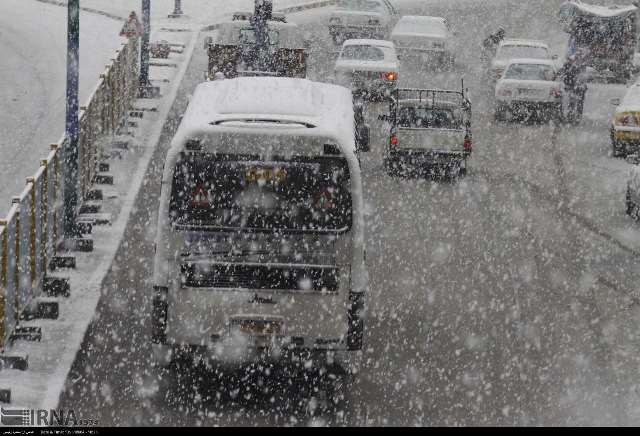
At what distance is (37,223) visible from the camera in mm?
14344

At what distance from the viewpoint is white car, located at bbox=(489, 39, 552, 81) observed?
121ft

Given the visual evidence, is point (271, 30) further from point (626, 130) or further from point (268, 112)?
point (268, 112)

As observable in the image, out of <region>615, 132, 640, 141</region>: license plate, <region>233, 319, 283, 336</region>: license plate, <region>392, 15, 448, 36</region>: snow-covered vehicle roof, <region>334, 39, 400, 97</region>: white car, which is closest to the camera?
<region>233, 319, 283, 336</region>: license plate

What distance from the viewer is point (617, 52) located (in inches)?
1612

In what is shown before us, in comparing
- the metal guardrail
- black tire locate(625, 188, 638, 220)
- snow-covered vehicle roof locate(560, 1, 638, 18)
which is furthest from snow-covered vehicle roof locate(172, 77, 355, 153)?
snow-covered vehicle roof locate(560, 1, 638, 18)

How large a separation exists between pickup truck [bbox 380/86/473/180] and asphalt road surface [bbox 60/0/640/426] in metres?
0.38

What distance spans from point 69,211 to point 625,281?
23.2ft

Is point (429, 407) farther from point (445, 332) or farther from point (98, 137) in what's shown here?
point (98, 137)

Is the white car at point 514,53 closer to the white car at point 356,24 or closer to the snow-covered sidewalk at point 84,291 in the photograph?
the white car at point 356,24

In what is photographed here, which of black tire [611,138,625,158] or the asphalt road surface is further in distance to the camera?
black tire [611,138,625,158]

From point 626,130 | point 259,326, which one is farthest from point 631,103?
point 259,326

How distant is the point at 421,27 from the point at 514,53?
186 inches

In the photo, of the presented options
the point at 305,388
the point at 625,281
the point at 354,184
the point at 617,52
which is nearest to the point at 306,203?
the point at 354,184

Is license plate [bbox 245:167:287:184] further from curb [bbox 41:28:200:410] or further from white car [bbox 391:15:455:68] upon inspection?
white car [bbox 391:15:455:68]
